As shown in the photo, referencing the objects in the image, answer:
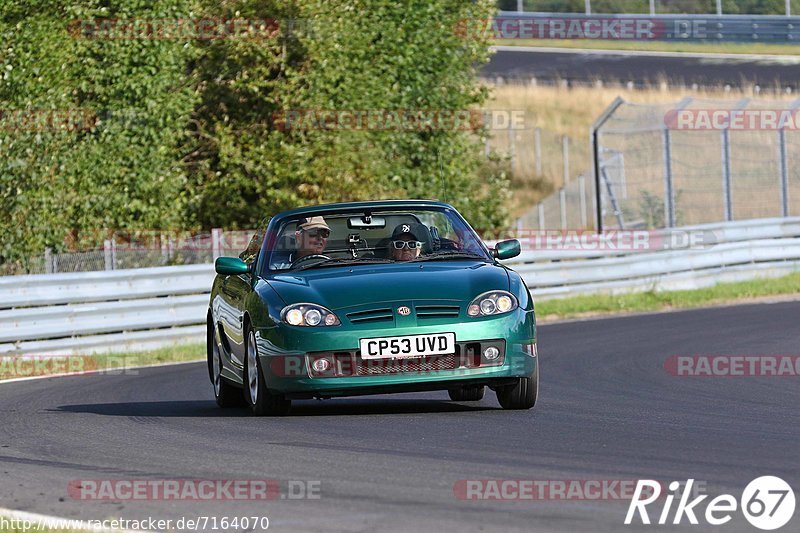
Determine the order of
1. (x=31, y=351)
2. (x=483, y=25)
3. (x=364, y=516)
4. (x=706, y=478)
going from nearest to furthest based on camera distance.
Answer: (x=364, y=516) → (x=706, y=478) → (x=31, y=351) → (x=483, y=25)

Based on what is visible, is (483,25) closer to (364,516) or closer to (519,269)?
(519,269)

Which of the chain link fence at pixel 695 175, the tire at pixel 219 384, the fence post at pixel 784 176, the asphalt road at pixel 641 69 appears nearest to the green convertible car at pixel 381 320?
the tire at pixel 219 384

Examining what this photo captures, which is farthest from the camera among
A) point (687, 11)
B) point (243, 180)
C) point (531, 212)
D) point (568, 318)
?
point (687, 11)

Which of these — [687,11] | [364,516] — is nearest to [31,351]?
[364,516]

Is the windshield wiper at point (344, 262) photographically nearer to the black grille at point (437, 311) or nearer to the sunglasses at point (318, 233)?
the sunglasses at point (318, 233)

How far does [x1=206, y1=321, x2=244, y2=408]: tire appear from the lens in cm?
1155

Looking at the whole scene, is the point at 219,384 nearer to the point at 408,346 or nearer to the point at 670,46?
the point at 408,346

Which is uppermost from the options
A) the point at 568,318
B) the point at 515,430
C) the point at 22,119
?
the point at 22,119

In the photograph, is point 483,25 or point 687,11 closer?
point 483,25

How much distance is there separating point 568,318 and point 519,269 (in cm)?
109

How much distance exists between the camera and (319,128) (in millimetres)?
27016

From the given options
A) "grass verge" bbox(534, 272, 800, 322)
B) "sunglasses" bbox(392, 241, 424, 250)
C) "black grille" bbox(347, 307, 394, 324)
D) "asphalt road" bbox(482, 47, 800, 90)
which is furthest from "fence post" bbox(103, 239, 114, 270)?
"asphalt road" bbox(482, 47, 800, 90)

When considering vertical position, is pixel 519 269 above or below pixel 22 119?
below

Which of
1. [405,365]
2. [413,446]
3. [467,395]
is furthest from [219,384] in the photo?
[413,446]
